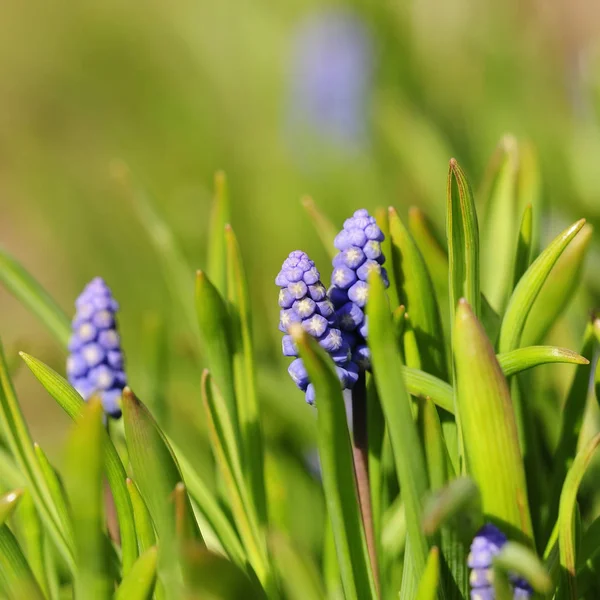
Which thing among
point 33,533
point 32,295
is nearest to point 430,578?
point 33,533

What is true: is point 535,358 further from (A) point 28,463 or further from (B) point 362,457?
(A) point 28,463

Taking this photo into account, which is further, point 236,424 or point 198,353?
point 198,353

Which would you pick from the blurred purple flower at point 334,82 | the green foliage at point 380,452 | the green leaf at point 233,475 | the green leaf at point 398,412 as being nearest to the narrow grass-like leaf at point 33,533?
the green foliage at point 380,452

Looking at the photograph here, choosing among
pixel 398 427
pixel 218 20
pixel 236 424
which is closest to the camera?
pixel 398 427

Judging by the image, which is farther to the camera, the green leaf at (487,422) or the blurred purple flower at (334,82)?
the blurred purple flower at (334,82)

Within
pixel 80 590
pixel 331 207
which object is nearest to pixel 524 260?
pixel 80 590

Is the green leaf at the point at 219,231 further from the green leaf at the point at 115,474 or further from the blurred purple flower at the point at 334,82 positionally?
the blurred purple flower at the point at 334,82

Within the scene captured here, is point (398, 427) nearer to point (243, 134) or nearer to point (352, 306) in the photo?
point (352, 306)
